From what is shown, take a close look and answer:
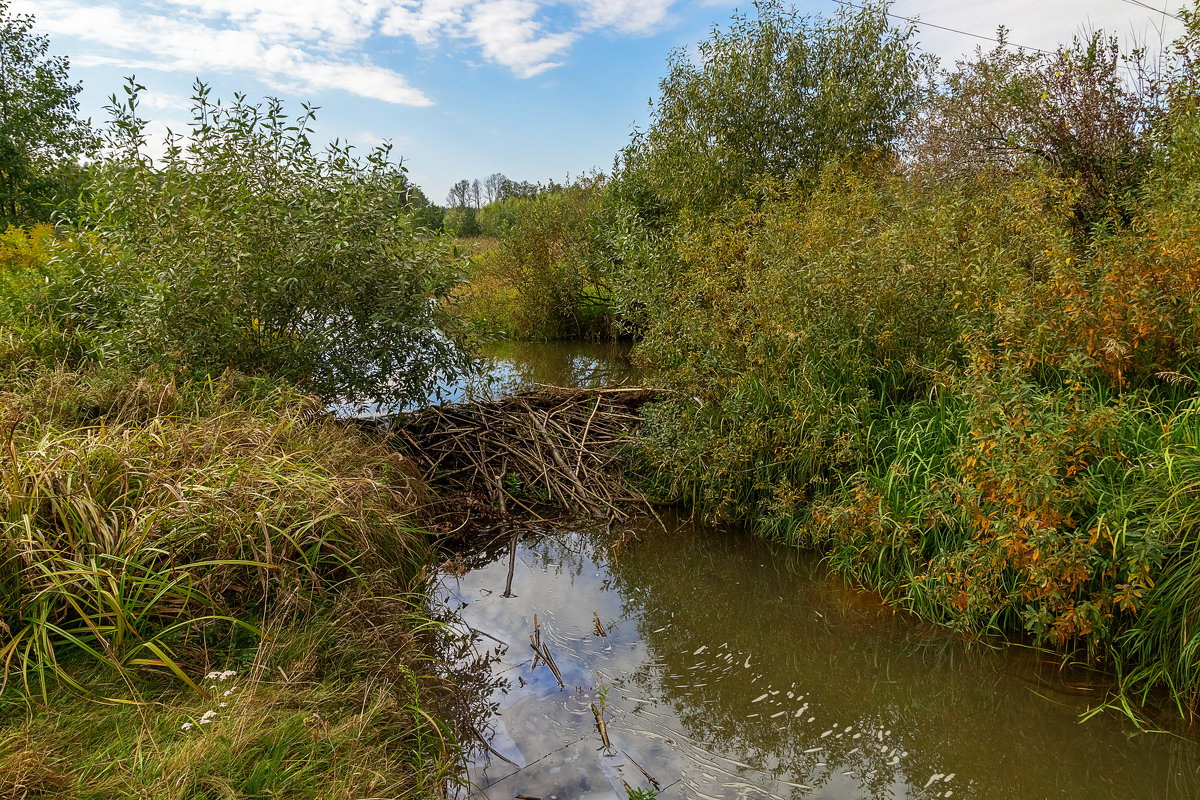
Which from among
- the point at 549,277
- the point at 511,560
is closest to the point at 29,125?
the point at 549,277

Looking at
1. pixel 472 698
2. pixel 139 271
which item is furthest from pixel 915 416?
pixel 139 271

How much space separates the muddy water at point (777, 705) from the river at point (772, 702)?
0.04 ft

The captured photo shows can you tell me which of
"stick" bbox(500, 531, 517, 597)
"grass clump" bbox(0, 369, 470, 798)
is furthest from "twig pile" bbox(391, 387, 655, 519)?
"grass clump" bbox(0, 369, 470, 798)

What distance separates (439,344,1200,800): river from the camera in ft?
11.8

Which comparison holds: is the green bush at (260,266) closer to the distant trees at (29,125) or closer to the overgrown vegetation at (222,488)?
the overgrown vegetation at (222,488)

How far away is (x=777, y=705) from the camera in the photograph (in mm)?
4266

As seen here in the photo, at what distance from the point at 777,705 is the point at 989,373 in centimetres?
289

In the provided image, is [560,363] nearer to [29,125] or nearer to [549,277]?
[549,277]

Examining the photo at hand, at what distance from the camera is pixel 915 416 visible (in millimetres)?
5852

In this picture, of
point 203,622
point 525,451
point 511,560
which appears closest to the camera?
point 203,622

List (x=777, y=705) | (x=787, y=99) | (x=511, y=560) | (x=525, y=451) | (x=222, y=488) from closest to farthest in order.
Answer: (x=222, y=488) < (x=777, y=705) < (x=511, y=560) < (x=525, y=451) < (x=787, y=99)

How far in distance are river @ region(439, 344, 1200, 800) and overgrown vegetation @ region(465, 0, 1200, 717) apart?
378mm

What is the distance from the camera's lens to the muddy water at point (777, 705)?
361 centimetres

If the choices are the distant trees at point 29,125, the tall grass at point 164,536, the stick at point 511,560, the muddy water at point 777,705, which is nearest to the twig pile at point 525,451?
the stick at point 511,560
